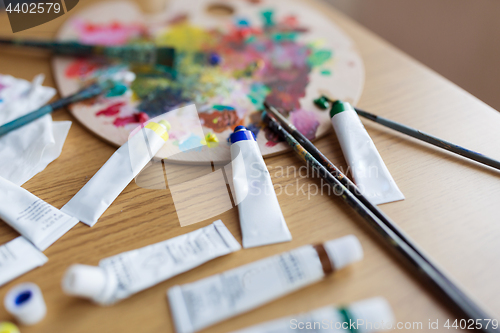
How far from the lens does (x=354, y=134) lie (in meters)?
0.48

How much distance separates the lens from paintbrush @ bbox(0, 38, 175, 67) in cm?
64

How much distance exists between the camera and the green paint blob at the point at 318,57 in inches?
25.8

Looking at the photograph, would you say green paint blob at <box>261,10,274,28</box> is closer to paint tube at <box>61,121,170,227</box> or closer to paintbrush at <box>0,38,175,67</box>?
paintbrush at <box>0,38,175,67</box>

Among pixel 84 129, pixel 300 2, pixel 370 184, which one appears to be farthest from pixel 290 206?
pixel 300 2

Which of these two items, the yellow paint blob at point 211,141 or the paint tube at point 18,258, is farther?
the yellow paint blob at point 211,141

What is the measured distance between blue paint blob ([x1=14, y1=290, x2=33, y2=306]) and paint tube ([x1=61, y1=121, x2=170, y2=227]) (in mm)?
102

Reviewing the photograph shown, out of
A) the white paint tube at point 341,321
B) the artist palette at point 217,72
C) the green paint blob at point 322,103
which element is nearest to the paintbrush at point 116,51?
the artist palette at point 217,72

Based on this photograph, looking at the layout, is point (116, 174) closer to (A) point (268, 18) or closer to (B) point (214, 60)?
(B) point (214, 60)

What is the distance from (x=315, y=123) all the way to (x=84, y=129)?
0.36 m

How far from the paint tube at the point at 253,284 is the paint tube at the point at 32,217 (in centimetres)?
16

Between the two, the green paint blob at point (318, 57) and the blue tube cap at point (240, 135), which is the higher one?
the green paint blob at point (318, 57)

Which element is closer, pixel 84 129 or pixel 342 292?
pixel 342 292

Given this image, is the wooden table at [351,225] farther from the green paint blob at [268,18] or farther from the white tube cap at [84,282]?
the green paint blob at [268,18]

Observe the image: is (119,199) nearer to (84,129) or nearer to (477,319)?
(84,129)
